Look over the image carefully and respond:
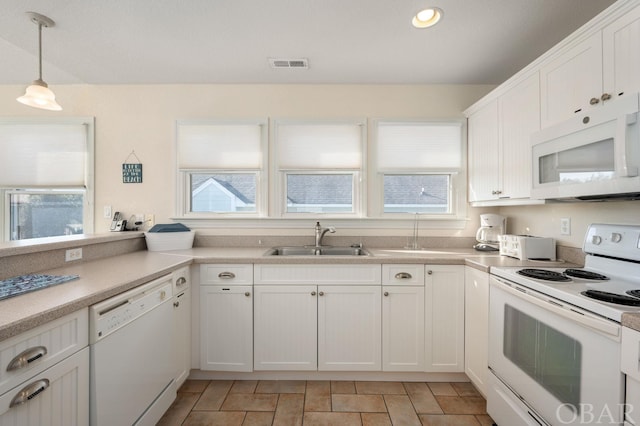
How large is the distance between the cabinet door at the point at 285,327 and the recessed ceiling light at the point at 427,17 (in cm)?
189

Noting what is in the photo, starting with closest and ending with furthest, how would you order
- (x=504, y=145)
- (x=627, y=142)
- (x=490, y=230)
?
(x=627, y=142), (x=504, y=145), (x=490, y=230)

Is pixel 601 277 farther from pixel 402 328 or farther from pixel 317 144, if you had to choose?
pixel 317 144

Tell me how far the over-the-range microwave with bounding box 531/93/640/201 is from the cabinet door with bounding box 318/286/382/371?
4.08 feet

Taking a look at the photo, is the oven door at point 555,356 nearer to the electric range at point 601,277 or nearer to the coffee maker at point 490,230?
the electric range at point 601,277

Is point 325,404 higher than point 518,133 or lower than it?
lower

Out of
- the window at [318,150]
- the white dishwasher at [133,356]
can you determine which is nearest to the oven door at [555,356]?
the window at [318,150]

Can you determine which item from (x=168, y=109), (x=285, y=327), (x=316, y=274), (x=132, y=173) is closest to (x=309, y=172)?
(x=316, y=274)

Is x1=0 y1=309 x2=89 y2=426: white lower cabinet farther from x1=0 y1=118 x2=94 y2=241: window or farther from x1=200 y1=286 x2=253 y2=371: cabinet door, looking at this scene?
x1=0 y1=118 x2=94 y2=241: window

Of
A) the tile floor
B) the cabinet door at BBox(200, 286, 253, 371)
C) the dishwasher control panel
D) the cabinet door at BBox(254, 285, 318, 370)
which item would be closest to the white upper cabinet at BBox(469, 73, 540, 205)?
the tile floor

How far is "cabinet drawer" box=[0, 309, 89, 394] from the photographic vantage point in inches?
32.6

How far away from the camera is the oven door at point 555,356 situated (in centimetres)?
97

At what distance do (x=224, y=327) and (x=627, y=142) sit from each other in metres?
2.41

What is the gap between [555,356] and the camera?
121 centimetres

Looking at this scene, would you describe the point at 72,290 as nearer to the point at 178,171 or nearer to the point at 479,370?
the point at 178,171
